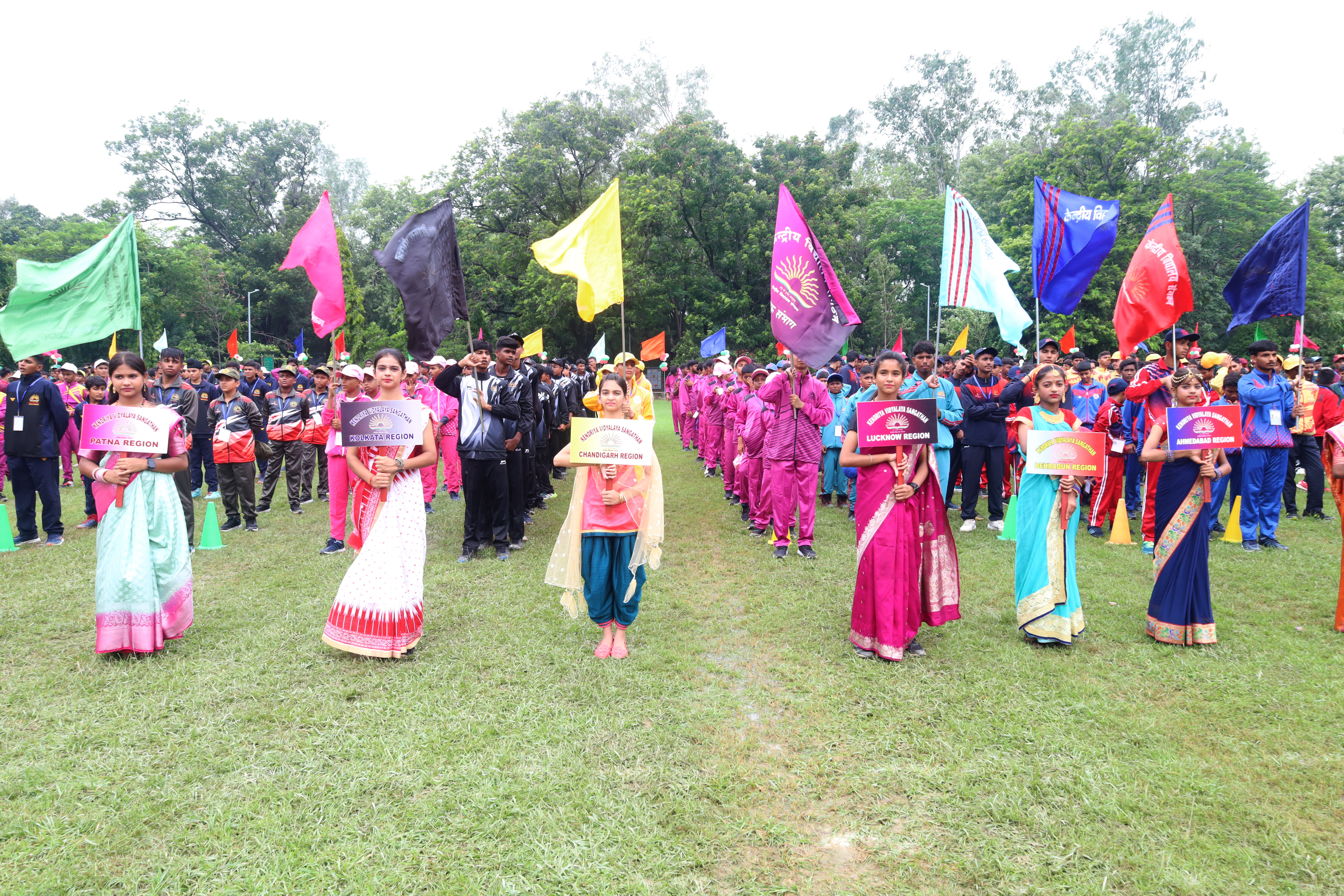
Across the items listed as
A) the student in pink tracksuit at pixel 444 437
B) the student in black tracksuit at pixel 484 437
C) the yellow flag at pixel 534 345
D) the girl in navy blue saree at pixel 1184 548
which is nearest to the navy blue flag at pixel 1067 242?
the girl in navy blue saree at pixel 1184 548

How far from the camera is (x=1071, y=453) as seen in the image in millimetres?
4926

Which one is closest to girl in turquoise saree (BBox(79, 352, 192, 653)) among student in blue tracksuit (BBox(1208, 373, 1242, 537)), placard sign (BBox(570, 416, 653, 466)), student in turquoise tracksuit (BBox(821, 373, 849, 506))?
placard sign (BBox(570, 416, 653, 466))

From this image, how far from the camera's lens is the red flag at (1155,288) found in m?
6.96

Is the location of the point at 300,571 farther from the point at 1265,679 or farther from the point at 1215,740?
the point at 1265,679

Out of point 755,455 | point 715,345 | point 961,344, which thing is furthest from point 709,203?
point 755,455

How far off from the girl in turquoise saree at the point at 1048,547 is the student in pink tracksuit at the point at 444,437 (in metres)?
6.57

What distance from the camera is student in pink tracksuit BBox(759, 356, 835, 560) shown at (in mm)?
7559

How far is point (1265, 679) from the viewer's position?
14.7 feet

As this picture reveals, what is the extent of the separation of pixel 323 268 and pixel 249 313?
122 ft

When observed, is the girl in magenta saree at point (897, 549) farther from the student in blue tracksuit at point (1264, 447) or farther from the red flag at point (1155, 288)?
the student in blue tracksuit at point (1264, 447)

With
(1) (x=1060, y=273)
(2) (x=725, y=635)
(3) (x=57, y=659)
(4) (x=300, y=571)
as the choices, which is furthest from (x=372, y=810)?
(1) (x=1060, y=273)

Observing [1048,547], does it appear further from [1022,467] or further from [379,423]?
[379,423]

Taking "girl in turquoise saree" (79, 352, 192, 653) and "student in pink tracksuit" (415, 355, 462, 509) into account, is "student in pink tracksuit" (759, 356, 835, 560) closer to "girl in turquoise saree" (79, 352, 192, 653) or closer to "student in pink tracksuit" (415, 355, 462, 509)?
"student in pink tracksuit" (415, 355, 462, 509)

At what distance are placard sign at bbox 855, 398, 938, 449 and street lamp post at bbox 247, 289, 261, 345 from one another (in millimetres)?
39655
